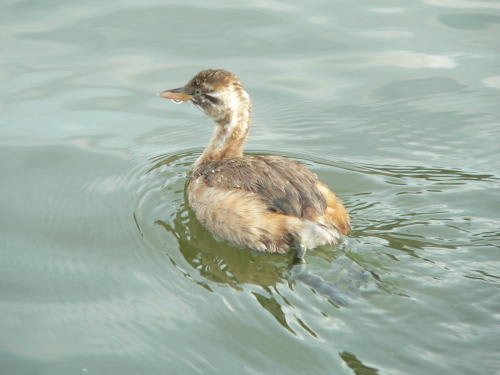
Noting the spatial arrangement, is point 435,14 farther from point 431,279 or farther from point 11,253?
point 11,253

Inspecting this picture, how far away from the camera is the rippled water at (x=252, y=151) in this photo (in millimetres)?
4512

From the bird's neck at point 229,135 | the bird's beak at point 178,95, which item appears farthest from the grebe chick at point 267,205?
the bird's beak at point 178,95

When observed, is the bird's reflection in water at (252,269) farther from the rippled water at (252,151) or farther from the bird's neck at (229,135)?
the bird's neck at (229,135)

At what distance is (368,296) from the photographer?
4914mm

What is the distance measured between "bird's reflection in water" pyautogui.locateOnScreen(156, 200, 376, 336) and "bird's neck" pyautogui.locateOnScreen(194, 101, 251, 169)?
38.1 inches

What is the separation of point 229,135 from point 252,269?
1.84m

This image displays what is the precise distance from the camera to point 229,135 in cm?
686

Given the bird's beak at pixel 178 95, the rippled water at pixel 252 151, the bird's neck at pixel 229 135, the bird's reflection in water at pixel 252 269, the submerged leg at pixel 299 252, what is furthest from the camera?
the bird's beak at pixel 178 95

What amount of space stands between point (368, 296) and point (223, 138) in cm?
256

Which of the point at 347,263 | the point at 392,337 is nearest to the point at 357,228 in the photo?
the point at 347,263

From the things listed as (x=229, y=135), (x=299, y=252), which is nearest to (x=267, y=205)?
(x=299, y=252)

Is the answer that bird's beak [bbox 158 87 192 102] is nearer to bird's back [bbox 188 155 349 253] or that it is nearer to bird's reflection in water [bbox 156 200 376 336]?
bird's back [bbox 188 155 349 253]

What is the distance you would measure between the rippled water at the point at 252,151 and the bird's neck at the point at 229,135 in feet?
1.37

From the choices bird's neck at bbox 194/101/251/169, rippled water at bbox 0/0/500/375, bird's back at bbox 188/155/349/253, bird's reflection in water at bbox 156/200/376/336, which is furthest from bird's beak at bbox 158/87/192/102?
bird's reflection in water at bbox 156/200/376/336
